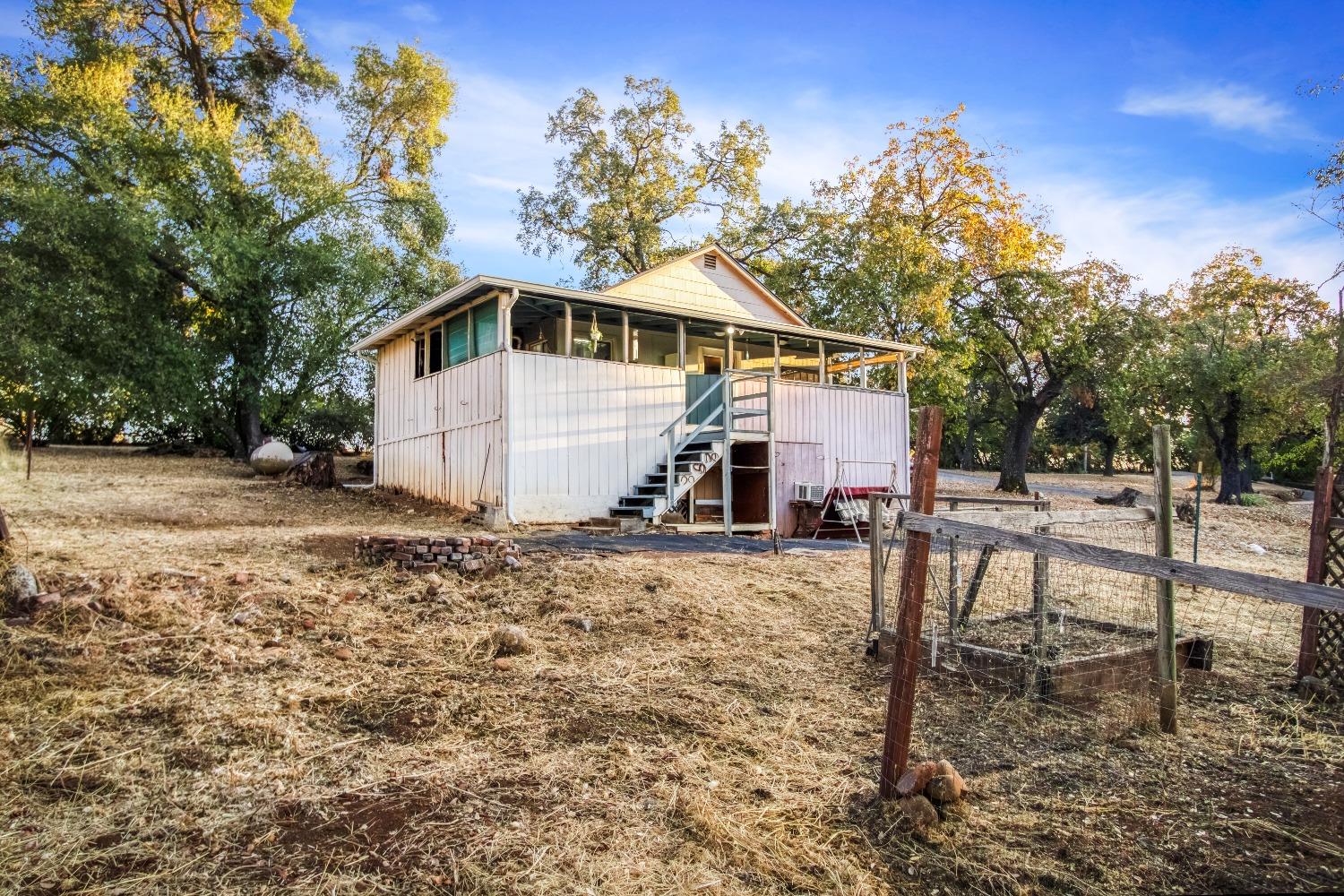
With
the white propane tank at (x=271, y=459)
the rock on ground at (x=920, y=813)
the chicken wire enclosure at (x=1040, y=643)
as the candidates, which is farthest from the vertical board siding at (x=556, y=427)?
the rock on ground at (x=920, y=813)

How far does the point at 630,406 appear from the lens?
14.8 m

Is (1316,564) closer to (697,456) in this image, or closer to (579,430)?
(697,456)

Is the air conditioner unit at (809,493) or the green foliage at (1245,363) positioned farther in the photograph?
the green foliage at (1245,363)

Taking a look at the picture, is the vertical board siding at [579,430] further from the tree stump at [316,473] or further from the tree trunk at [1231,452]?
the tree trunk at [1231,452]

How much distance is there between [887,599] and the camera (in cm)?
784

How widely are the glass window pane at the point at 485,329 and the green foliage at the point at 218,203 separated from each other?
10.2 m

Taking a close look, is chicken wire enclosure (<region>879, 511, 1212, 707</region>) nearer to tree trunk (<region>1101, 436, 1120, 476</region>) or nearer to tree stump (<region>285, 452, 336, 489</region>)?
tree stump (<region>285, 452, 336, 489</region>)

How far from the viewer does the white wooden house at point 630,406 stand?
13453mm

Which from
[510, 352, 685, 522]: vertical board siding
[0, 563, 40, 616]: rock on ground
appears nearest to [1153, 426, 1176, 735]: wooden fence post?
[0, 563, 40, 616]: rock on ground

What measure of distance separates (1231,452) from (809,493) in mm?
16002

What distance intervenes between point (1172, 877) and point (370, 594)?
19.9ft

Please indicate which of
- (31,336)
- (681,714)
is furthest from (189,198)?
(681,714)

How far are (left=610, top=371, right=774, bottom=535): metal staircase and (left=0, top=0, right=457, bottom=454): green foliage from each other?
1275cm

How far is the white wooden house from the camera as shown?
1345 cm
